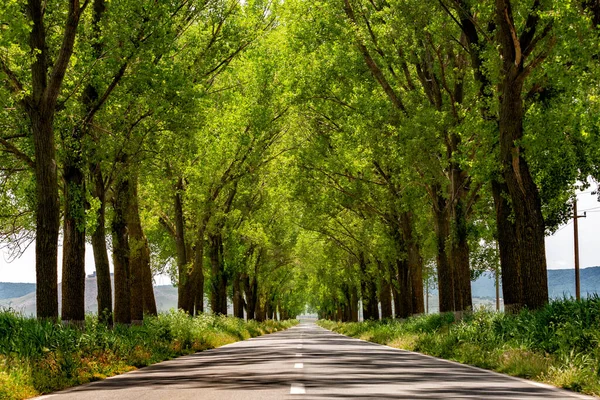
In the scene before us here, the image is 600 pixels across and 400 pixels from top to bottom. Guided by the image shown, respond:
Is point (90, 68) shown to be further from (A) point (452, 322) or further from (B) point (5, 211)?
(A) point (452, 322)

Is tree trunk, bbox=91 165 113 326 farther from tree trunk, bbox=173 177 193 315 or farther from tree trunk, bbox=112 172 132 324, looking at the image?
tree trunk, bbox=173 177 193 315

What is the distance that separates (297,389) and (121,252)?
1624cm

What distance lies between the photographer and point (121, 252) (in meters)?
26.5

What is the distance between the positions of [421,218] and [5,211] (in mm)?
22176

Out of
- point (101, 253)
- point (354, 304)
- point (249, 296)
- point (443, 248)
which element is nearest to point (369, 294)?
point (249, 296)

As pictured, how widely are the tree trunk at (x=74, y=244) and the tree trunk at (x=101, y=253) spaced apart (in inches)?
84.4

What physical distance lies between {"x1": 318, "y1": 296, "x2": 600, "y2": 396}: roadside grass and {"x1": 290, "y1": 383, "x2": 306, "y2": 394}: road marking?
164 inches

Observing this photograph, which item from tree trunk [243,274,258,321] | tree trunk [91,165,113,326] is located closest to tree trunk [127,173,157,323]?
tree trunk [91,165,113,326]

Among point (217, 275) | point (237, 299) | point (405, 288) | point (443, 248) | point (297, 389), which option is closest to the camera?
point (297, 389)

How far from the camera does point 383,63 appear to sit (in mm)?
27969

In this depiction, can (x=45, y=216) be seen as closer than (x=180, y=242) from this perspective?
Yes

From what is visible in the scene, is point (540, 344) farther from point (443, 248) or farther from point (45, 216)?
point (443, 248)

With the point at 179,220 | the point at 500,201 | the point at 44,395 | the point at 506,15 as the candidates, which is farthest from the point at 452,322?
the point at 44,395

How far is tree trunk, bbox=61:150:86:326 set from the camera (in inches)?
788
